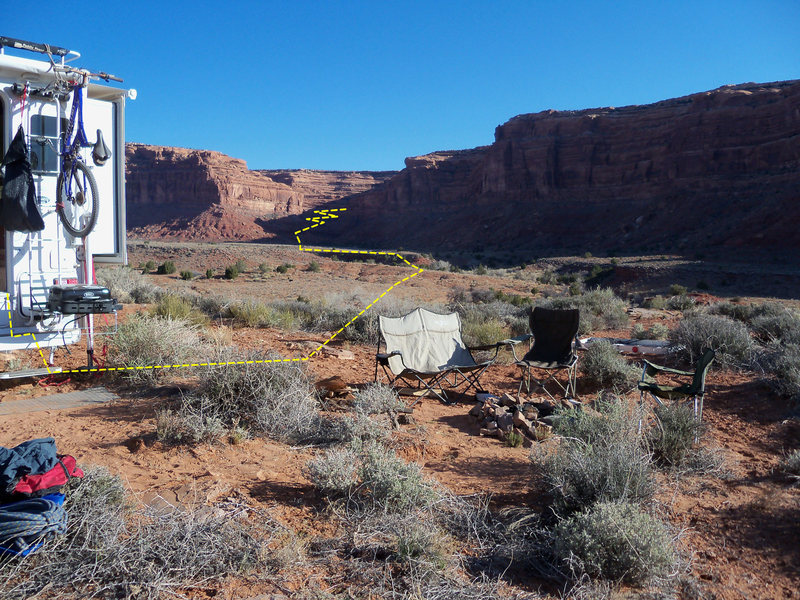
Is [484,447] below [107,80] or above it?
below

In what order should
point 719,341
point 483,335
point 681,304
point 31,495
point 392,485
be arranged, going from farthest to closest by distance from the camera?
point 681,304 → point 483,335 → point 719,341 → point 392,485 → point 31,495

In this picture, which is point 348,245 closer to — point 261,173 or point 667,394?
point 261,173

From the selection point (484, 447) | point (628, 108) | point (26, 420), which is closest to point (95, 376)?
point (26, 420)

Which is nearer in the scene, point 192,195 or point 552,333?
point 552,333

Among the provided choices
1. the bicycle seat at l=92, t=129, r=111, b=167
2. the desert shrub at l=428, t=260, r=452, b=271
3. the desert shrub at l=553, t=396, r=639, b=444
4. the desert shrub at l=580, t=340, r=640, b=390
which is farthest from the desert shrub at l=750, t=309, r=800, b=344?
the desert shrub at l=428, t=260, r=452, b=271

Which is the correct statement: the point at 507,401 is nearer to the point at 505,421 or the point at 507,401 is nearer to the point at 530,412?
the point at 530,412

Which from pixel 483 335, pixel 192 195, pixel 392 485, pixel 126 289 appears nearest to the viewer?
pixel 392 485

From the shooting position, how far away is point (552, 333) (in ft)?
21.9

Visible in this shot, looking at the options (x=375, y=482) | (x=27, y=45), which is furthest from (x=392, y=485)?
(x=27, y=45)

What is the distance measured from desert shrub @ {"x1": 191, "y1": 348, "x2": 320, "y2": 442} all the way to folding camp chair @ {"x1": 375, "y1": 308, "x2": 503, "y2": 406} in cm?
146

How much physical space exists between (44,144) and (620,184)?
55702 mm

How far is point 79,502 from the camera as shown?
264 centimetres

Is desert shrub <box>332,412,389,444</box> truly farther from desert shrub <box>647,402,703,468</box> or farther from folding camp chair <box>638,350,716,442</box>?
folding camp chair <box>638,350,716,442</box>

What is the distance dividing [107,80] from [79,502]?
4244mm
